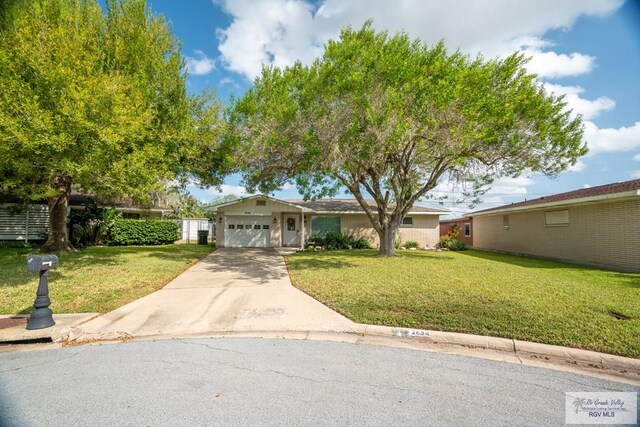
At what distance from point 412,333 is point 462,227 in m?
24.0

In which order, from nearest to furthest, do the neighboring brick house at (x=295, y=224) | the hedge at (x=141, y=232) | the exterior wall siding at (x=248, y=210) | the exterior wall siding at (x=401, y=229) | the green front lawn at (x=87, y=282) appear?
the green front lawn at (x=87, y=282) → the hedge at (x=141, y=232) → the exterior wall siding at (x=248, y=210) → the neighboring brick house at (x=295, y=224) → the exterior wall siding at (x=401, y=229)

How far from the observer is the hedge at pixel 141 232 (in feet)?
65.2

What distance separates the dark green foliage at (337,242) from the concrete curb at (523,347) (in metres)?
14.6

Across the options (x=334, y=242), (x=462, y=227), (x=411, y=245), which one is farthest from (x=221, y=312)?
(x=462, y=227)

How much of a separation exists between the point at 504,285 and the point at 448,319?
11.9 feet

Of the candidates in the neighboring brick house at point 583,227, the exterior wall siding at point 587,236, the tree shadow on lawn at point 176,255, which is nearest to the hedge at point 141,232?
the tree shadow on lawn at point 176,255

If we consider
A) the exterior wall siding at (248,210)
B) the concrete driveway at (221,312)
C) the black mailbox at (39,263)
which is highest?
the exterior wall siding at (248,210)

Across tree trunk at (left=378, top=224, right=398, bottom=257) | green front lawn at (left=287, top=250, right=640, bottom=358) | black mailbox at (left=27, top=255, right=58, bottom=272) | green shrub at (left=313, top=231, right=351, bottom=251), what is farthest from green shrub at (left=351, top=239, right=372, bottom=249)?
black mailbox at (left=27, top=255, right=58, bottom=272)

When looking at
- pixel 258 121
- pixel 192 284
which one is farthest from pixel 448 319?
pixel 258 121

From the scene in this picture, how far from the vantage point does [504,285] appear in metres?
8.10

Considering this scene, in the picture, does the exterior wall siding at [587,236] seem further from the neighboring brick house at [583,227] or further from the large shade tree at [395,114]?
the large shade tree at [395,114]

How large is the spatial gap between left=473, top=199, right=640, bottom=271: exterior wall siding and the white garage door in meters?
15.5

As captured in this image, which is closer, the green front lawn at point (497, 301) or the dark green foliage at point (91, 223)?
the green front lawn at point (497, 301)

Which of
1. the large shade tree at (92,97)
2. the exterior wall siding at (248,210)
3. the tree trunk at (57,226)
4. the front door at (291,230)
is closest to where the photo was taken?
the large shade tree at (92,97)
